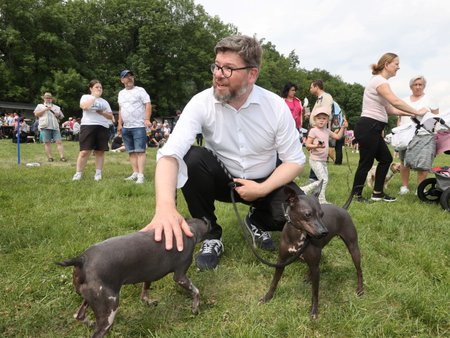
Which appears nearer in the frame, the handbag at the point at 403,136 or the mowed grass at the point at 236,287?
the mowed grass at the point at 236,287

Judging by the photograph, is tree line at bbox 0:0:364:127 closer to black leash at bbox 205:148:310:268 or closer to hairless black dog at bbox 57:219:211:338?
black leash at bbox 205:148:310:268

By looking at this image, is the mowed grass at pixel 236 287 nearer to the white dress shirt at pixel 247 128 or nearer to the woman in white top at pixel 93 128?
the white dress shirt at pixel 247 128

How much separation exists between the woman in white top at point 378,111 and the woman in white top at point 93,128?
4.71m

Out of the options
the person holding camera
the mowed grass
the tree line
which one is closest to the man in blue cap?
the mowed grass

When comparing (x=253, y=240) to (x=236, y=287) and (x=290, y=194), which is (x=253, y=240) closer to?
(x=236, y=287)

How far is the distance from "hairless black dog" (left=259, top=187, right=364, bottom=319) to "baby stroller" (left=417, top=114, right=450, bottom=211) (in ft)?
11.3

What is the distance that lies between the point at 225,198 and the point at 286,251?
1208 millimetres

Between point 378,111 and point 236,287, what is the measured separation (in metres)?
4.09

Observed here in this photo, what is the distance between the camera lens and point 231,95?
9.43 ft

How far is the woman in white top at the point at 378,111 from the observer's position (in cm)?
550

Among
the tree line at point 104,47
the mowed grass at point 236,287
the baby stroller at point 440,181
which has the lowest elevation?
the mowed grass at point 236,287

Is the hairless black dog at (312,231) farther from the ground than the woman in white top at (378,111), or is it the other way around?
the woman in white top at (378,111)

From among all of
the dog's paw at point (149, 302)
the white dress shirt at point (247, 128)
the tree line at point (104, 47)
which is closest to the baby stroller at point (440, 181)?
the white dress shirt at point (247, 128)

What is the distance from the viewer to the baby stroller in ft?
17.9
